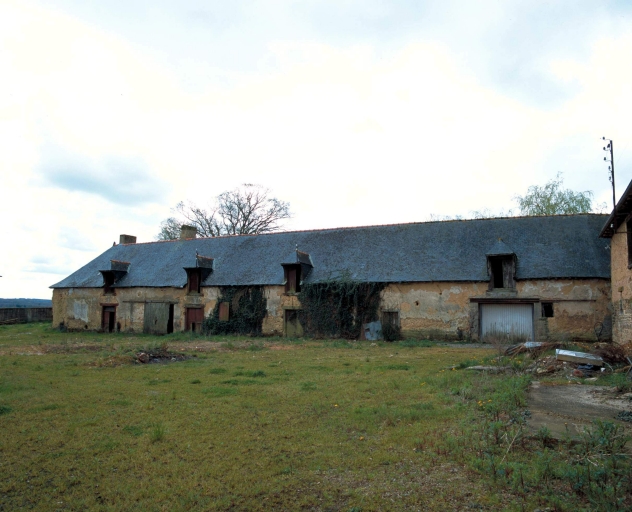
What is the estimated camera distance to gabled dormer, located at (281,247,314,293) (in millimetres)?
23391

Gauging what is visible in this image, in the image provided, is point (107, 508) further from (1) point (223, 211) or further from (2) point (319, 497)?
(1) point (223, 211)

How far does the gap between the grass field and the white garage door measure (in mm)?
10010

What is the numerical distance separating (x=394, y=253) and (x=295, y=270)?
16.1 ft

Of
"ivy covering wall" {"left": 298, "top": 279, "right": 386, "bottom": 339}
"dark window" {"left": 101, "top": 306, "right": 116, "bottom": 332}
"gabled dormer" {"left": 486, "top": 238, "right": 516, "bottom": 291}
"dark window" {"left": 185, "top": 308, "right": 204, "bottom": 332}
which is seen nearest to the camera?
"gabled dormer" {"left": 486, "top": 238, "right": 516, "bottom": 291}

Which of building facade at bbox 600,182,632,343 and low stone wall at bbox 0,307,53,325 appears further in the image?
low stone wall at bbox 0,307,53,325

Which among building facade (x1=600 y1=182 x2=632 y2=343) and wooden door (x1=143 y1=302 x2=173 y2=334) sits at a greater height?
building facade (x1=600 y1=182 x2=632 y2=343)

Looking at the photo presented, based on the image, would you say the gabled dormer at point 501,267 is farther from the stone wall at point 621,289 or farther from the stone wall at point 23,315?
the stone wall at point 23,315

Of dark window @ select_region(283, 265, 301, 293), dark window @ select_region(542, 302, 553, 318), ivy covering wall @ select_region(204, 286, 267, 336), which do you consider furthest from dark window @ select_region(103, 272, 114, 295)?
dark window @ select_region(542, 302, 553, 318)

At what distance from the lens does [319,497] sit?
418cm

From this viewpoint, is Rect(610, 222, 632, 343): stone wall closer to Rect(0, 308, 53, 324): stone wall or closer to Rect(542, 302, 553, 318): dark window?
Rect(542, 302, 553, 318): dark window

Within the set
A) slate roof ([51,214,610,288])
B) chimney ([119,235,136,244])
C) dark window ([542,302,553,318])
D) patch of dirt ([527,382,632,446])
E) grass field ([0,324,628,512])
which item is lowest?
grass field ([0,324,628,512])

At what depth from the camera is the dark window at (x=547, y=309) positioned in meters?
18.8

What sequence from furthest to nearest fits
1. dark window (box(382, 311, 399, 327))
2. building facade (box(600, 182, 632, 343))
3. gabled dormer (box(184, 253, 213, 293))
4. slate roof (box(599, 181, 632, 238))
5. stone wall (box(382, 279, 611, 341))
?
1. gabled dormer (box(184, 253, 213, 293))
2. dark window (box(382, 311, 399, 327))
3. stone wall (box(382, 279, 611, 341))
4. building facade (box(600, 182, 632, 343))
5. slate roof (box(599, 181, 632, 238))

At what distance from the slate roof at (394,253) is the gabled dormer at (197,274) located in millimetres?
341
